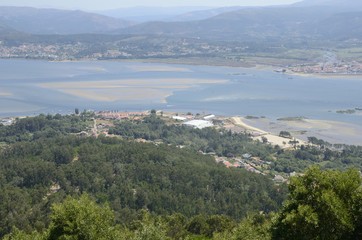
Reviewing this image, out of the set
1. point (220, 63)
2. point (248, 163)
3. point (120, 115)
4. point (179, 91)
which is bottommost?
point (248, 163)

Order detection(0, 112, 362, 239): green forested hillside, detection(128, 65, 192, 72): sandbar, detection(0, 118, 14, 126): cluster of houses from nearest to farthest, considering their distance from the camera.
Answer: detection(0, 112, 362, 239): green forested hillside, detection(0, 118, 14, 126): cluster of houses, detection(128, 65, 192, 72): sandbar

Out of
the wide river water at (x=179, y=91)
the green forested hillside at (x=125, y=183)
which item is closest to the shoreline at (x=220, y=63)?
the wide river water at (x=179, y=91)

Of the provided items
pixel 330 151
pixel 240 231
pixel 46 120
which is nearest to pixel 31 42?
pixel 46 120

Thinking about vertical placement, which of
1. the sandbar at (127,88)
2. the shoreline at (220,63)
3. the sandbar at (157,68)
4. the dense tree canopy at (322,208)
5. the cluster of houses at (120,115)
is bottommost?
the cluster of houses at (120,115)

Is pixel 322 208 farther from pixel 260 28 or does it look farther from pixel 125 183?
pixel 260 28

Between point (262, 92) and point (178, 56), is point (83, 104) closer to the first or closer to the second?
point (262, 92)

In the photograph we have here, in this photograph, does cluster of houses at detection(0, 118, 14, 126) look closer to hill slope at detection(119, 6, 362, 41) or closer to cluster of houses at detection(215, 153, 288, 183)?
cluster of houses at detection(215, 153, 288, 183)

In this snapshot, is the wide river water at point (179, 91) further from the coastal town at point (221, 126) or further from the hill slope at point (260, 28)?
the hill slope at point (260, 28)

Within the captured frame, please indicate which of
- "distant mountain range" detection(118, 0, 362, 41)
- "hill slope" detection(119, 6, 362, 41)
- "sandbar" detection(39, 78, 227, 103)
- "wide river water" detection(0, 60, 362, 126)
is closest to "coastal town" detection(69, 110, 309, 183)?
"wide river water" detection(0, 60, 362, 126)

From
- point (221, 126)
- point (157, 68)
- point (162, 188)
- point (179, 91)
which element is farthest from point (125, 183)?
point (157, 68)
